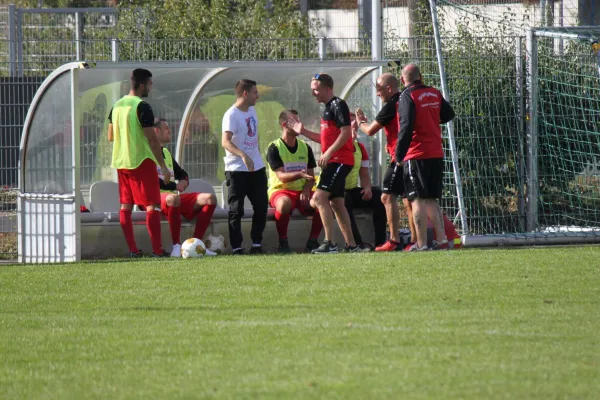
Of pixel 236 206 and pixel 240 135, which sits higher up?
pixel 240 135

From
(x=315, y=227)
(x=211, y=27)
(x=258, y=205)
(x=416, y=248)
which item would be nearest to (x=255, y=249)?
(x=258, y=205)

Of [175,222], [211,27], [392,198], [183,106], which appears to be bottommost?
[175,222]

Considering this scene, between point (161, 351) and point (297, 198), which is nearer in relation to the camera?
point (161, 351)

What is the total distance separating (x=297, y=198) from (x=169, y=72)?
231 centimetres

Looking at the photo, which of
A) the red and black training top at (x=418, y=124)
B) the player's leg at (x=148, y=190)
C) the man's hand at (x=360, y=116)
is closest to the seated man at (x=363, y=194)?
the man's hand at (x=360, y=116)

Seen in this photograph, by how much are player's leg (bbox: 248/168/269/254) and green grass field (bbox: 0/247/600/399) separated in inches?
68.7

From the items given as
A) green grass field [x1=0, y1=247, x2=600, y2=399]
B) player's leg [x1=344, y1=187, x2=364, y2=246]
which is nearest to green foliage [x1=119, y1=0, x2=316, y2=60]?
player's leg [x1=344, y1=187, x2=364, y2=246]

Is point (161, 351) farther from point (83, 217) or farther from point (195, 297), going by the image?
point (83, 217)

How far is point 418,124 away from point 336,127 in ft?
3.12

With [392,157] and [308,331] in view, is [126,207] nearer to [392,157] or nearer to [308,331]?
[392,157]

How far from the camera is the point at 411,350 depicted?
6.08 meters

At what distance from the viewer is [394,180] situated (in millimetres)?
11969

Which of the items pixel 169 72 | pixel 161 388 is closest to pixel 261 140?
pixel 169 72

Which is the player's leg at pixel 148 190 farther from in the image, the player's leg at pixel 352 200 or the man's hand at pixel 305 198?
the player's leg at pixel 352 200
